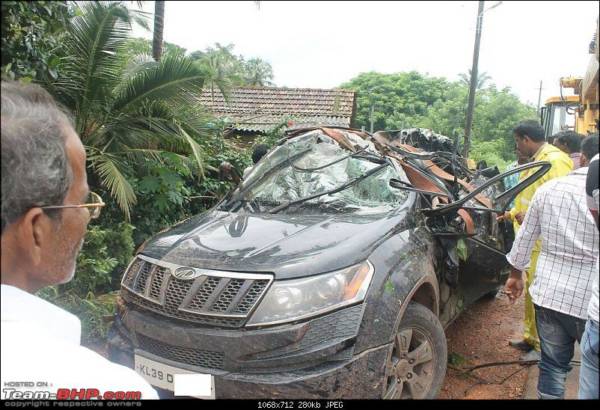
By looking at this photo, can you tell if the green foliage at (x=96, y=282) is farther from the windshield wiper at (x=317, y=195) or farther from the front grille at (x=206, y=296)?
the windshield wiper at (x=317, y=195)

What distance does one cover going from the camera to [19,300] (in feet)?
3.07

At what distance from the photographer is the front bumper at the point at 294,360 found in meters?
2.29

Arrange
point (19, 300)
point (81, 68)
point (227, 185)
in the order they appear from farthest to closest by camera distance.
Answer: point (227, 185) < point (81, 68) < point (19, 300)

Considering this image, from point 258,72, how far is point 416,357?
38753 millimetres

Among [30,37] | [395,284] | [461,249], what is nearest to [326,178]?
[461,249]

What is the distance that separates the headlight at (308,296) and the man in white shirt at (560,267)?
1.17 meters

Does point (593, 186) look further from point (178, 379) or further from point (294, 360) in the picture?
point (178, 379)

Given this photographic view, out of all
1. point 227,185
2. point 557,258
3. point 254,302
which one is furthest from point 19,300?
point 227,185

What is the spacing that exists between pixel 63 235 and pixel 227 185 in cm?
634

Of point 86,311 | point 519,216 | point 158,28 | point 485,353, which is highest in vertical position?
point 158,28

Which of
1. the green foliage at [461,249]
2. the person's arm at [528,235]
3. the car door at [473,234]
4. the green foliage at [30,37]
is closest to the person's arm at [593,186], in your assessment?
the person's arm at [528,235]

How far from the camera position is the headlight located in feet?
7.83

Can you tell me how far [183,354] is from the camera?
8.25 ft

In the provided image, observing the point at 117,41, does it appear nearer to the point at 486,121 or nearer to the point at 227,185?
the point at 227,185
